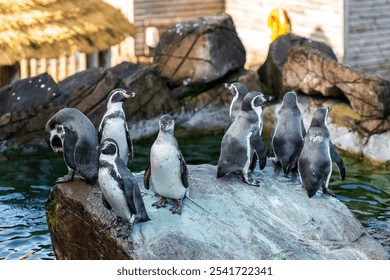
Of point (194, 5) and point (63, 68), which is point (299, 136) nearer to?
point (63, 68)

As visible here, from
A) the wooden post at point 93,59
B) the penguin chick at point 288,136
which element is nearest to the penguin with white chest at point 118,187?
the penguin chick at point 288,136

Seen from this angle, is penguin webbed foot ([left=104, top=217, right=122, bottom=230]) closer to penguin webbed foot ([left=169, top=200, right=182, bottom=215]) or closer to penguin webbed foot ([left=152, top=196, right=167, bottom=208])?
penguin webbed foot ([left=152, top=196, right=167, bottom=208])

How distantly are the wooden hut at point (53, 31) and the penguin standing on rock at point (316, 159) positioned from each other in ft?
26.7

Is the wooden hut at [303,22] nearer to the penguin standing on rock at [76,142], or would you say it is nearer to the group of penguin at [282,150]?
the group of penguin at [282,150]

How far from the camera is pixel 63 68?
21.2 m

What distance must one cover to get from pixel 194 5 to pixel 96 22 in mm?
6064

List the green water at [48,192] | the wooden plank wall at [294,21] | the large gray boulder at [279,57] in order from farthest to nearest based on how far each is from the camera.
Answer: the wooden plank wall at [294,21]
the large gray boulder at [279,57]
the green water at [48,192]

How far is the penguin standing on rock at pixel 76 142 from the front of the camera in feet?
35.7

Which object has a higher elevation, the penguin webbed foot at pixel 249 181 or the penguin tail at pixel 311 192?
the penguin webbed foot at pixel 249 181

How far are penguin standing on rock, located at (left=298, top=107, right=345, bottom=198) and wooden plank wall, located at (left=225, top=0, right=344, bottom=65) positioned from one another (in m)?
10.3

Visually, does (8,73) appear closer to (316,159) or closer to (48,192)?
(48,192)

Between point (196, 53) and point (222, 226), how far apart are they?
822 cm

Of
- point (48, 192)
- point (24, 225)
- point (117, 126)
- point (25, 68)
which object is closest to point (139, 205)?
point (117, 126)
